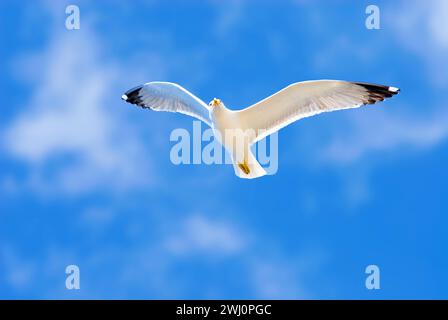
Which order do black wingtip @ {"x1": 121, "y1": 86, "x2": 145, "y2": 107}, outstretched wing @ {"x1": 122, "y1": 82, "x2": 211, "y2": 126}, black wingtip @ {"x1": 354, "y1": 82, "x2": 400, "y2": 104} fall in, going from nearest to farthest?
black wingtip @ {"x1": 354, "y1": 82, "x2": 400, "y2": 104}
outstretched wing @ {"x1": 122, "y1": 82, "x2": 211, "y2": 126}
black wingtip @ {"x1": 121, "y1": 86, "x2": 145, "y2": 107}

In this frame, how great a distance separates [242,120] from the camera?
23.4 feet

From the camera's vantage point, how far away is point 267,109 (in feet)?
23.3

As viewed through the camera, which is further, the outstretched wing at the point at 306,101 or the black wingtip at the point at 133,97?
the black wingtip at the point at 133,97

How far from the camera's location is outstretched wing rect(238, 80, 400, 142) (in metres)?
6.89

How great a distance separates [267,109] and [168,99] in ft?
3.24

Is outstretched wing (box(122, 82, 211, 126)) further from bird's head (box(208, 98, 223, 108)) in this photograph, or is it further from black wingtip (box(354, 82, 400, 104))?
black wingtip (box(354, 82, 400, 104))

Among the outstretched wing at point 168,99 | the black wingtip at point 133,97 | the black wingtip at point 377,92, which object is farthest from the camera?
the black wingtip at point 133,97

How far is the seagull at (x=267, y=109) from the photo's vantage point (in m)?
6.91

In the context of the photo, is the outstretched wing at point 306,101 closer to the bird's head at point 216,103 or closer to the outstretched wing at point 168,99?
the bird's head at point 216,103

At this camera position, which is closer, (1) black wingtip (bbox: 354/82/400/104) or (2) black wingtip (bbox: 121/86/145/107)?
(1) black wingtip (bbox: 354/82/400/104)

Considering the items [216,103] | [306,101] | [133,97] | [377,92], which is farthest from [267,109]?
[133,97]

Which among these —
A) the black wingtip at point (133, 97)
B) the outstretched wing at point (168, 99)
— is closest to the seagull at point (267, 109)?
the outstretched wing at point (168, 99)

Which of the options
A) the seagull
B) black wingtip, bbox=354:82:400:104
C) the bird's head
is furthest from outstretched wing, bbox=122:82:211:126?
black wingtip, bbox=354:82:400:104
